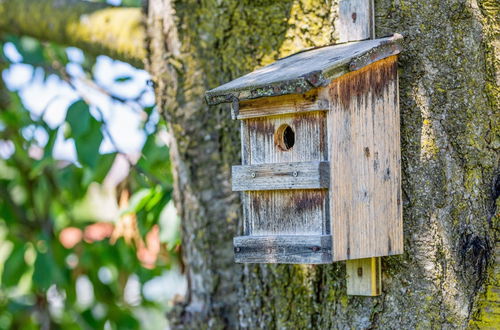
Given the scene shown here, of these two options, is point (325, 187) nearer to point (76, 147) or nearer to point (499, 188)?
point (499, 188)

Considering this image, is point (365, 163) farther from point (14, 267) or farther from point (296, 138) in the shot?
point (14, 267)

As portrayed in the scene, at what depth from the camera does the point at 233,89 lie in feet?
6.15

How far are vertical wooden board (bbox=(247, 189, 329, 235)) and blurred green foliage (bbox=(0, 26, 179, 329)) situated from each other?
931mm

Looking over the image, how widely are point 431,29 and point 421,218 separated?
560 mm

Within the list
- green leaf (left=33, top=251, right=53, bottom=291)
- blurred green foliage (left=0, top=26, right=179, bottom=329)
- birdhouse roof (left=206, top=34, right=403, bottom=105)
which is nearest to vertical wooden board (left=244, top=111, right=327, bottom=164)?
birdhouse roof (left=206, top=34, right=403, bottom=105)

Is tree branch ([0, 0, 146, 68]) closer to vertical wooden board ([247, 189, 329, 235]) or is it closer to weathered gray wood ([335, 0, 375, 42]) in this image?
weathered gray wood ([335, 0, 375, 42])

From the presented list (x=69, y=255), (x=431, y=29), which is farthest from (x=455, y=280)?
(x=69, y=255)

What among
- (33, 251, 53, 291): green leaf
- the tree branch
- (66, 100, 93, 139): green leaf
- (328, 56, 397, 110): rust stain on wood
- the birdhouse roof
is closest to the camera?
the birdhouse roof

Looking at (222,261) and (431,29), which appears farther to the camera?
(222,261)

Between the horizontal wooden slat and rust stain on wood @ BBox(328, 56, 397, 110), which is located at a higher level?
rust stain on wood @ BBox(328, 56, 397, 110)

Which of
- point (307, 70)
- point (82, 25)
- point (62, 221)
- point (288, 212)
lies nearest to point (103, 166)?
point (82, 25)

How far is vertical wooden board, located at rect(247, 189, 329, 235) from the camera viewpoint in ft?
5.95

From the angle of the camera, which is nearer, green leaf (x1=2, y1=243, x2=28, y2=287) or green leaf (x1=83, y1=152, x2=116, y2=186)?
green leaf (x1=83, y1=152, x2=116, y2=186)

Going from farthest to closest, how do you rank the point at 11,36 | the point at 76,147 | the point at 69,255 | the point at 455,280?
the point at 69,255 < the point at 11,36 < the point at 76,147 < the point at 455,280
